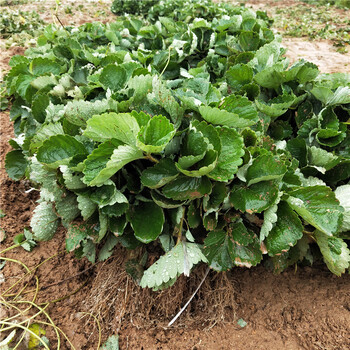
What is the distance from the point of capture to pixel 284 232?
1.35 m

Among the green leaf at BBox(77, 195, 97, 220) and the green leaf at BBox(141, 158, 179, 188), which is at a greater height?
the green leaf at BBox(141, 158, 179, 188)

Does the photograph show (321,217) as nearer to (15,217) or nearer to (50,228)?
(50,228)

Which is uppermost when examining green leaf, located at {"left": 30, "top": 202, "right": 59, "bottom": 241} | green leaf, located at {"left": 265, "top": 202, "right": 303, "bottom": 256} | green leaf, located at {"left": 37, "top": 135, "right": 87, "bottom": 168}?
green leaf, located at {"left": 37, "top": 135, "right": 87, "bottom": 168}

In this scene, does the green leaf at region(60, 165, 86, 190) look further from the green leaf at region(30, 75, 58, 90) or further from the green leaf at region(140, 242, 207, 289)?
→ the green leaf at region(30, 75, 58, 90)

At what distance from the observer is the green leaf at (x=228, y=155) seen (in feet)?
3.99

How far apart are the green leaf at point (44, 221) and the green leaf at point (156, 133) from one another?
0.77m

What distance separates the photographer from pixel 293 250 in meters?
1.62

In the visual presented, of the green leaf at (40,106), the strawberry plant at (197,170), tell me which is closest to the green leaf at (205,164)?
the strawberry plant at (197,170)

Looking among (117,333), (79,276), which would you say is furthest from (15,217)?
(117,333)

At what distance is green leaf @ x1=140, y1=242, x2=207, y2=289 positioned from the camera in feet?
4.56

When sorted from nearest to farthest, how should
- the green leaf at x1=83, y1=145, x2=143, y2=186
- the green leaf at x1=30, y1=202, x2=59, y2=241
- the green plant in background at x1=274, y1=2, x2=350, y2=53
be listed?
the green leaf at x1=83, y1=145, x2=143, y2=186
the green leaf at x1=30, y1=202, x2=59, y2=241
the green plant in background at x1=274, y1=2, x2=350, y2=53

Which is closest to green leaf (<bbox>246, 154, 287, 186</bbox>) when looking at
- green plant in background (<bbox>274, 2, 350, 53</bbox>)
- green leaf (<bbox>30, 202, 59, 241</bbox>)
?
green leaf (<bbox>30, 202, 59, 241</bbox>)

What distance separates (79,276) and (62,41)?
2.13 meters

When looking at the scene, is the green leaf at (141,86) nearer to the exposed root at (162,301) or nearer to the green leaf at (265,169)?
the green leaf at (265,169)
